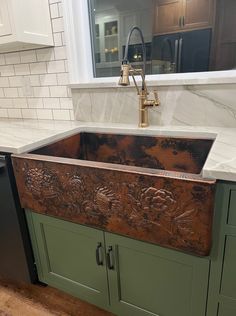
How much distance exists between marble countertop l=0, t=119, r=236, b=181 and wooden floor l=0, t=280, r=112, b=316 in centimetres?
91

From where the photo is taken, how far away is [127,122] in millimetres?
1531

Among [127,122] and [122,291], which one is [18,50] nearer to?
[127,122]

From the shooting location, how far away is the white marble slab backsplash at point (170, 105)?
4.13ft

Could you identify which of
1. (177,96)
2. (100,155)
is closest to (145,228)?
(100,155)

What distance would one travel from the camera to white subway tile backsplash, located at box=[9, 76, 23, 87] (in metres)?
1.81

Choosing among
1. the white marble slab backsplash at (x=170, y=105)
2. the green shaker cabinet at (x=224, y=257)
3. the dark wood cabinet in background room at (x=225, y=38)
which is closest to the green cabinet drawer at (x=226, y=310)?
the green shaker cabinet at (x=224, y=257)

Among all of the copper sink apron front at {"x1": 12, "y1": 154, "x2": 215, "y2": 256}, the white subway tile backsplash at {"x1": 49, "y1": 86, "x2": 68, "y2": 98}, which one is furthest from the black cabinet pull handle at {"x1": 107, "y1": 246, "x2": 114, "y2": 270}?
the white subway tile backsplash at {"x1": 49, "y1": 86, "x2": 68, "y2": 98}

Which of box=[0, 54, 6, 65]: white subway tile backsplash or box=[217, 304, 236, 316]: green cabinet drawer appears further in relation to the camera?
box=[0, 54, 6, 65]: white subway tile backsplash

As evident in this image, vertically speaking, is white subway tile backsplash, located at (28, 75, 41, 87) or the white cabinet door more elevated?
the white cabinet door

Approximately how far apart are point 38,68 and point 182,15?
4.55ft

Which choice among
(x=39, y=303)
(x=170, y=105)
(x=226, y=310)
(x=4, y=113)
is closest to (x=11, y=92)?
(x=4, y=113)

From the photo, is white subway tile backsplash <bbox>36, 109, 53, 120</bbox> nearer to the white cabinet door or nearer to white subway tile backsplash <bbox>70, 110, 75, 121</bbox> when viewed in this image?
white subway tile backsplash <bbox>70, 110, 75, 121</bbox>

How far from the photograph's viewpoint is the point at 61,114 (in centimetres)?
175

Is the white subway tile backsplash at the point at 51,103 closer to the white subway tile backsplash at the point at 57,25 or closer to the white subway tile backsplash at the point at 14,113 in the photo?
the white subway tile backsplash at the point at 14,113
